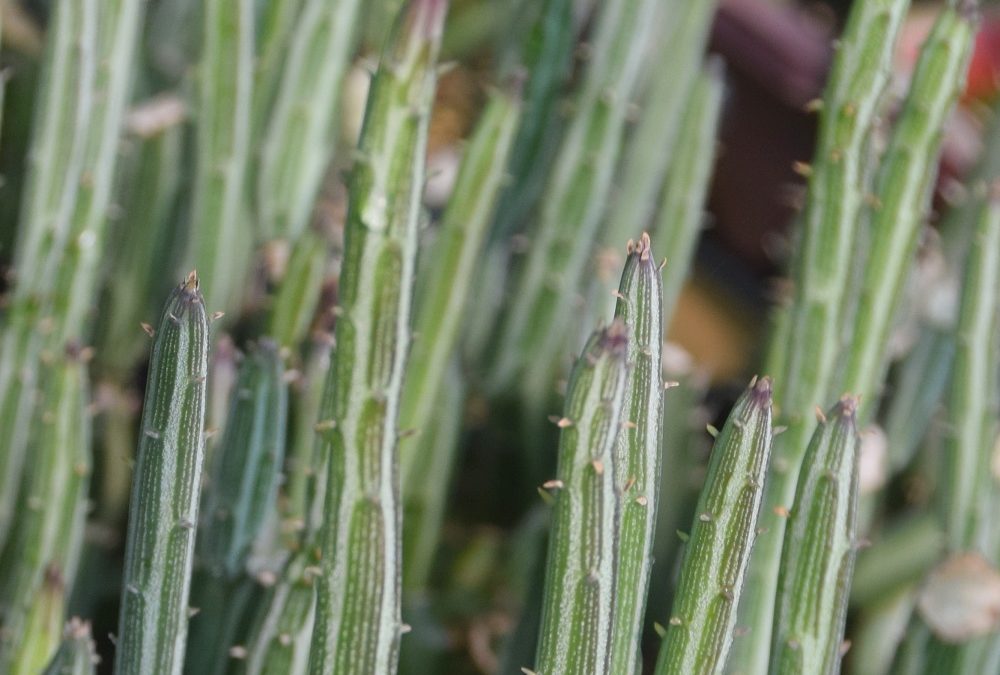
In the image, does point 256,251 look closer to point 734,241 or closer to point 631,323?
point 631,323

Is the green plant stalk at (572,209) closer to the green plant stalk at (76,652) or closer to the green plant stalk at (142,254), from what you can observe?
the green plant stalk at (142,254)

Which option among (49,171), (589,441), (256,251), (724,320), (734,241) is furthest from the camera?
(734,241)

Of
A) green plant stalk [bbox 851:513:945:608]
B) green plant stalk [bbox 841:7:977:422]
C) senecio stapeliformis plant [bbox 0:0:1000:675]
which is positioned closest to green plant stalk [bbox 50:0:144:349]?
senecio stapeliformis plant [bbox 0:0:1000:675]

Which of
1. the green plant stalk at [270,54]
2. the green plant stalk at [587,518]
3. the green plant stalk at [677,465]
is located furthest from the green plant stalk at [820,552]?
the green plant stalk at [270,54]

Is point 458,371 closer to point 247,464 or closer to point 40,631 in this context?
point 247,464

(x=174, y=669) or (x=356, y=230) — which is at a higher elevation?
(x=356, y=230)

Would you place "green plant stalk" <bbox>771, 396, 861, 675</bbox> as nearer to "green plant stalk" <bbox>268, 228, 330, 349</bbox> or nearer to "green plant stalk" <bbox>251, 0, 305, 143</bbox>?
"green plant stalk" <bbox>268, 228, 330, 349</bbox>

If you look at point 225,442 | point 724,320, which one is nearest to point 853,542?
point 225,442

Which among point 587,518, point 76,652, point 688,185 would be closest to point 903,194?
point 688,185
